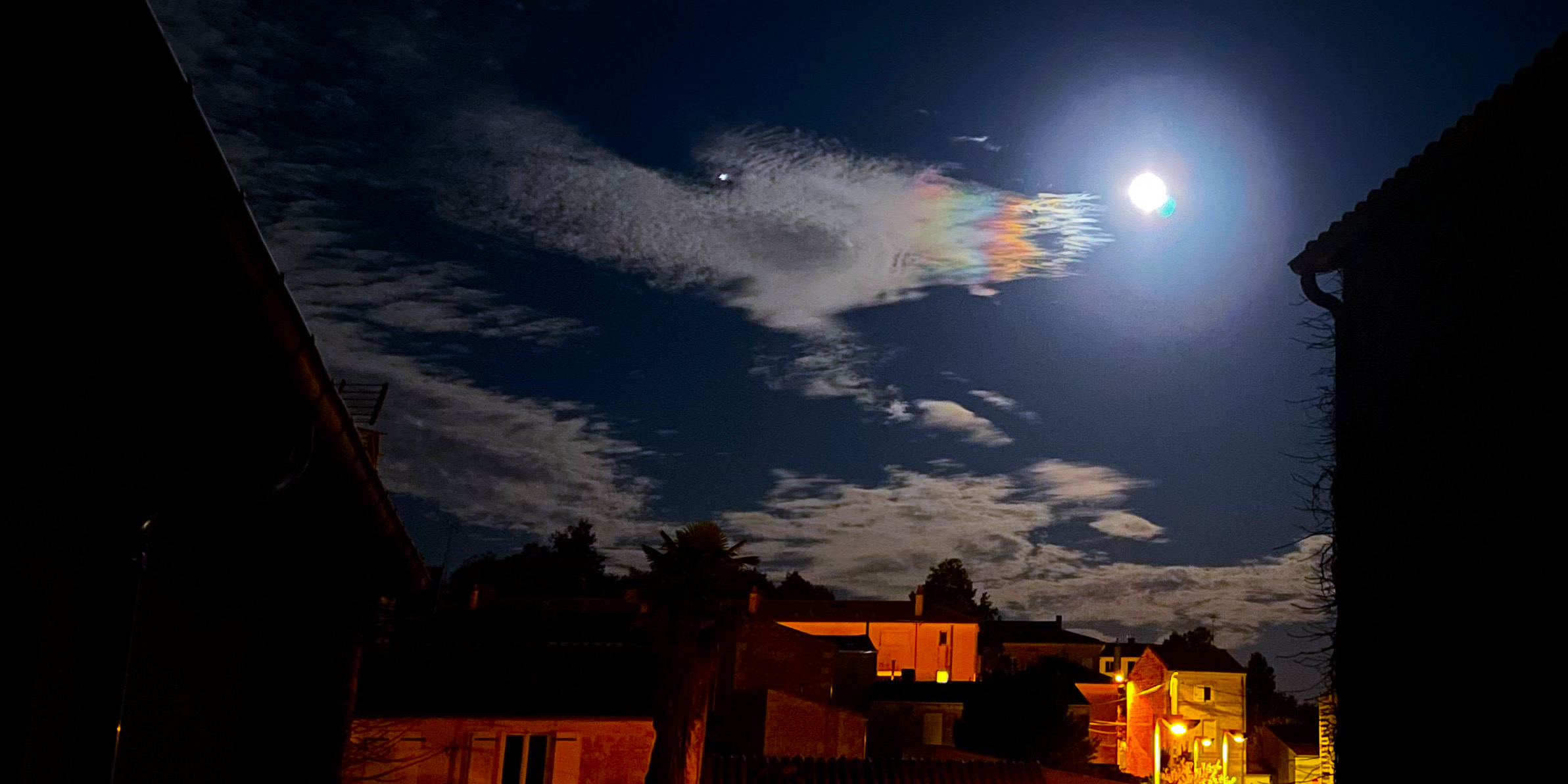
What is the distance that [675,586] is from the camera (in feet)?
113

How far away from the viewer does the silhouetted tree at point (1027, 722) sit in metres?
56.2

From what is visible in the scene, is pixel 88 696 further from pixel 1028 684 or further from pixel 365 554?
pixel 1028 684

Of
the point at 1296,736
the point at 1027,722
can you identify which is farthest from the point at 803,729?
the point at 1296,736

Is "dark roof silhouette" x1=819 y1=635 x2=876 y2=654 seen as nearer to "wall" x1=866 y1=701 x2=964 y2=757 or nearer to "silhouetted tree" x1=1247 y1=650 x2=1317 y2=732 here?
"wall" x1=866 y1=701 x2=964 y2=757

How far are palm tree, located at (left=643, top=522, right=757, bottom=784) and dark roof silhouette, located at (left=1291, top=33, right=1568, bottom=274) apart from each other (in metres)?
20.9

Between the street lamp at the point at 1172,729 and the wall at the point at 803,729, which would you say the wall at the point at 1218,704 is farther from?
the street lamp at the point at 1172,729

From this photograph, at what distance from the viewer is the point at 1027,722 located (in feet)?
185

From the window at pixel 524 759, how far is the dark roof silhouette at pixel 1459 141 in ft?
75.9

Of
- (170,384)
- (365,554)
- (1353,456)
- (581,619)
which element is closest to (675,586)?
(581,619)

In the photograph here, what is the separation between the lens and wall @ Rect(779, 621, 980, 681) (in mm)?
80500

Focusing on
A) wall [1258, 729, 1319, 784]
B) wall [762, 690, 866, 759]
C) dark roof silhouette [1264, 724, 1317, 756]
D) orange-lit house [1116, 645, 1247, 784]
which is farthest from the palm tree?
dark roof silhouette [1264, 724, 1317, 756]

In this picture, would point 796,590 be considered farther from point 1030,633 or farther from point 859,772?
point 859,772

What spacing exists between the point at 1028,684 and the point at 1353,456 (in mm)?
47873

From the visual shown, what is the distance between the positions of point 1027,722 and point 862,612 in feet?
89.2
